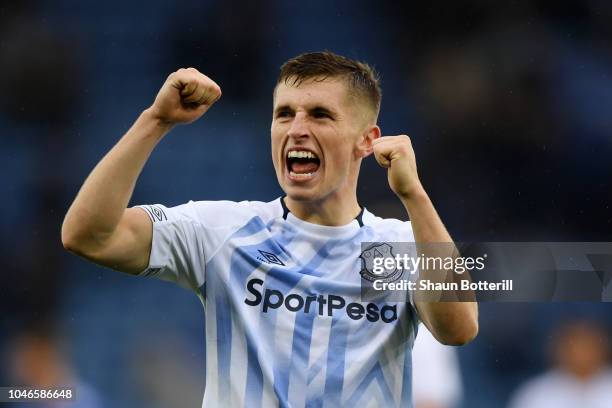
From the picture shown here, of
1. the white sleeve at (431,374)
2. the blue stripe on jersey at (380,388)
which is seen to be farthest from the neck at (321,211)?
the white sleeve at (431,374)

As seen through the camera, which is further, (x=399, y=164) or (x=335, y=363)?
(x=335, y=363)

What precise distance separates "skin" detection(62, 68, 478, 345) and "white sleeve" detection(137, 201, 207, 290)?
42 millimetres

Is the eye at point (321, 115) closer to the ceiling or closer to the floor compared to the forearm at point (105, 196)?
closer to the ceiling

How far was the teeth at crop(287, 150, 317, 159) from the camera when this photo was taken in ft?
11.6

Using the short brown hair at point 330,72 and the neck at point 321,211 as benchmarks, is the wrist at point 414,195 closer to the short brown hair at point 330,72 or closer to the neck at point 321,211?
the neck at point 321,211

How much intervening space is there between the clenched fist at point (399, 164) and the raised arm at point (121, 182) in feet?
1.87

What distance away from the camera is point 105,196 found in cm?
295

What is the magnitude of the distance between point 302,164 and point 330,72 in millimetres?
360

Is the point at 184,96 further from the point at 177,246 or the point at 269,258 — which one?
the point at 269,258

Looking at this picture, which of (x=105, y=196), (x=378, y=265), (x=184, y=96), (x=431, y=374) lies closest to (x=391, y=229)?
(x=378, y=265)

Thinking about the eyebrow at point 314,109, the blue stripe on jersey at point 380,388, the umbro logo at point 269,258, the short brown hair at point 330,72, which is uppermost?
the short brown hair at point 330,72

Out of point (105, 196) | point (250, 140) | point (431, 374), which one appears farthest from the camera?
point (250, 140)

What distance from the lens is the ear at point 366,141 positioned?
12.3ft

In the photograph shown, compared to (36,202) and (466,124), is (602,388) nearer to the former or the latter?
(466,124)
